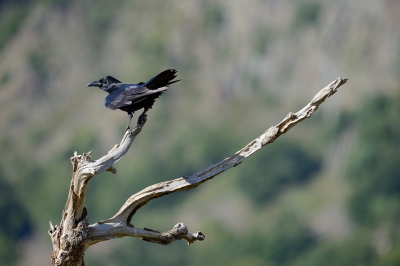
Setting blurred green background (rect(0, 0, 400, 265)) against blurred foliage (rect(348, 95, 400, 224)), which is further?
blurred foliage (rect(348, 95, 400, 224))

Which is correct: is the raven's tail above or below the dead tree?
above

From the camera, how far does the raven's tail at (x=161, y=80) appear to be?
14422 mm

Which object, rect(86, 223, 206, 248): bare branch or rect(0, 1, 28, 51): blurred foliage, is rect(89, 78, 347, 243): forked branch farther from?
rect(0, 1, 28, 51): blurred foliage

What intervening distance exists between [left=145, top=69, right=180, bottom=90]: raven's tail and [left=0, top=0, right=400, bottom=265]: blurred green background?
64.5m

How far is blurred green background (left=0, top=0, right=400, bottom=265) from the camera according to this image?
86.3 m

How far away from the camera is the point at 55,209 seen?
87.1 m

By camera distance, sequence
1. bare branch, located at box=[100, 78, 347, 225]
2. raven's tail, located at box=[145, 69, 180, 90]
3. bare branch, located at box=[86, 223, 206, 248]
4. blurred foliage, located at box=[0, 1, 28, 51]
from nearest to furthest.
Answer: bare branch, located at box=[86, 223, 206, 248] → bare branch, located at box=[100, 78, 347, 225] → raven's tail, located at box=[145, 69, 180, 90] → blurred foliage, located at box=[0, 1, 28, 51]

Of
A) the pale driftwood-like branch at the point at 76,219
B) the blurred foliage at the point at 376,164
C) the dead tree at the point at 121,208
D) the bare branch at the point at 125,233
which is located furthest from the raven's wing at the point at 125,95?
the blurred foliage at the point at 376,164

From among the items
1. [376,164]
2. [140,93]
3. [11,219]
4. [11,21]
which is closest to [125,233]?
[140,93]

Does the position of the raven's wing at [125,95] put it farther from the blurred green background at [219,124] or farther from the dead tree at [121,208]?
the blurred green background at [219,124]

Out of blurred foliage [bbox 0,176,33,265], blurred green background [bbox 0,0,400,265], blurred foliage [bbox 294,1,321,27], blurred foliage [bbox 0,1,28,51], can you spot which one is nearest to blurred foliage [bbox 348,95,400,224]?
blurred green background [bbox 0,0,400,265]

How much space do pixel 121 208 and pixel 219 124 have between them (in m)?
81.0

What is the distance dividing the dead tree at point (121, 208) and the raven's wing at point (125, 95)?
1.43 ft

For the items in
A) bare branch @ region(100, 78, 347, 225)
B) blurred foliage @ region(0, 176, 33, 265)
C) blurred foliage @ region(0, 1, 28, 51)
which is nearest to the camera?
bare branch @ region(100, 78, 347, 225)
